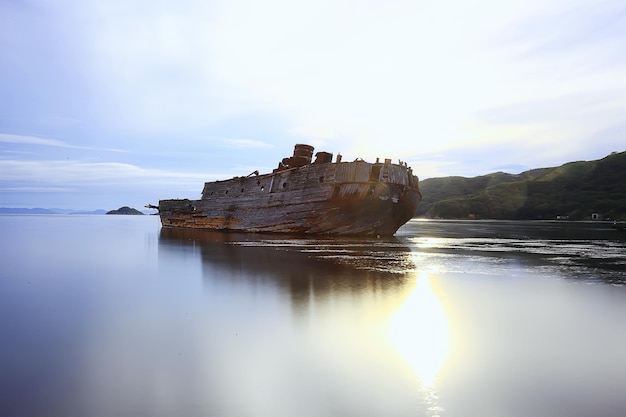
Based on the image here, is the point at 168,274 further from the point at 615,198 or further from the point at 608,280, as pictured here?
the point at 615,198

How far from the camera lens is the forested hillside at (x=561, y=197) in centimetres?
13162

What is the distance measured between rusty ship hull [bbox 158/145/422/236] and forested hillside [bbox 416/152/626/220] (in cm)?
11253

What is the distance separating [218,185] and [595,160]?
18785 centimetres

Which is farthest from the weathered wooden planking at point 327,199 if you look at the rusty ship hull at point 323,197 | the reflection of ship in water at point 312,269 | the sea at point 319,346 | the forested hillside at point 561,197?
the forested hillside at point 561,197

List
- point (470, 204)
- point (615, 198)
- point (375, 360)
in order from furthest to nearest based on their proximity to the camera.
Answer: point (470, 204) → point (615, 198) → point (375, 360)

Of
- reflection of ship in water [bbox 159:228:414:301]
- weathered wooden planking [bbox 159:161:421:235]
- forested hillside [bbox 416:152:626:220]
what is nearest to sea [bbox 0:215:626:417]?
reflection of ship in water [bbox 159:228:414:301]

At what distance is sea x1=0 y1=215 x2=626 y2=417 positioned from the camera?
202 inches

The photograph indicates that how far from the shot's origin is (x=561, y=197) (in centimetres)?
14412

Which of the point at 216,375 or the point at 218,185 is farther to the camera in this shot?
the point at 218,185

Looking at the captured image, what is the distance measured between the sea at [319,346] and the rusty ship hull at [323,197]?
18053mm

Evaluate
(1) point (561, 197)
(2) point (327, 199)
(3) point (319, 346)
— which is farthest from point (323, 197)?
(1) point (561, 197)

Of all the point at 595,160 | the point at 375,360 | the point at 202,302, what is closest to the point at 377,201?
the point at 202,302

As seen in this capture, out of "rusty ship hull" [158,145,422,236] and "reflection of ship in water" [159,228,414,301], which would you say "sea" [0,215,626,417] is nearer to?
"reflection of ship in water" [159,228,414,301]

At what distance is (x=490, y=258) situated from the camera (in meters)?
21.2
